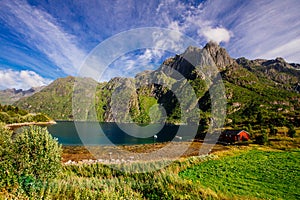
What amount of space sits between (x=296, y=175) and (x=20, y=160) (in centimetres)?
2393

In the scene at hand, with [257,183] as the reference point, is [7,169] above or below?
above

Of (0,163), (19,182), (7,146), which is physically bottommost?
(19,182)

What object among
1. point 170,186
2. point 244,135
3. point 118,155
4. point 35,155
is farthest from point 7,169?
point 244,135

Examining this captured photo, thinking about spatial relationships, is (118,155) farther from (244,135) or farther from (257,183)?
(244,135)

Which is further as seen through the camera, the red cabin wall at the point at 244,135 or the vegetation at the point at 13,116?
the vegetation at the point at 13,116

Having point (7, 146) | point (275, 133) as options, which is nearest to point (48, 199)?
point (7, 146)

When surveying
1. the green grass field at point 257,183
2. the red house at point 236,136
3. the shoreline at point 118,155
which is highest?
the red house at point 236,136

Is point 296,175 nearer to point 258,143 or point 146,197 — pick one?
point 146,197

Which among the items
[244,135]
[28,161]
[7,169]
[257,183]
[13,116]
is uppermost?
[13,116]

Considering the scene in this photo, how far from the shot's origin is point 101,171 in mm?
19891

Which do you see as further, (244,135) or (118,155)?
(244,135)

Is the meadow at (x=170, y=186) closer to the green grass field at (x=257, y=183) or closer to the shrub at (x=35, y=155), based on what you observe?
the green grass field at (x=257, y=183)

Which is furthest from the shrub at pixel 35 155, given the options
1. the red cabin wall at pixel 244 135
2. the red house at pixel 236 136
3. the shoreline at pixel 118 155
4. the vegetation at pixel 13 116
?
the vegetation at pixel 13 116

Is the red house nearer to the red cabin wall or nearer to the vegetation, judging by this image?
the red cabin wall
